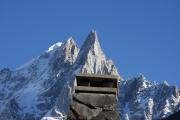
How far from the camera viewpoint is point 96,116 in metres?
9.69

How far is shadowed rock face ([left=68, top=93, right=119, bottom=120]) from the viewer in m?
9.68

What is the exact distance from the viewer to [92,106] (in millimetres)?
9820

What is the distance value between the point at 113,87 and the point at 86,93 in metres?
0.39

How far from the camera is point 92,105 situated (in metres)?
9.82

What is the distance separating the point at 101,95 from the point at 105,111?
0.82ft

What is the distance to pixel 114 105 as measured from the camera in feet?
32.0

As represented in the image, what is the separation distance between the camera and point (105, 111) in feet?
31.8

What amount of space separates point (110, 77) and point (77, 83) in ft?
1.52

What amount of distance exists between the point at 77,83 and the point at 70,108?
0.38m

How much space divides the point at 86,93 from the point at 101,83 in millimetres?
315

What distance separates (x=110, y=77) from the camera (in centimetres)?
988

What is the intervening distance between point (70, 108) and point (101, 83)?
2.02 feet

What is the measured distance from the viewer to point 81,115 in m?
9.72

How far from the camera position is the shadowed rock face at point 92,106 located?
968cm
